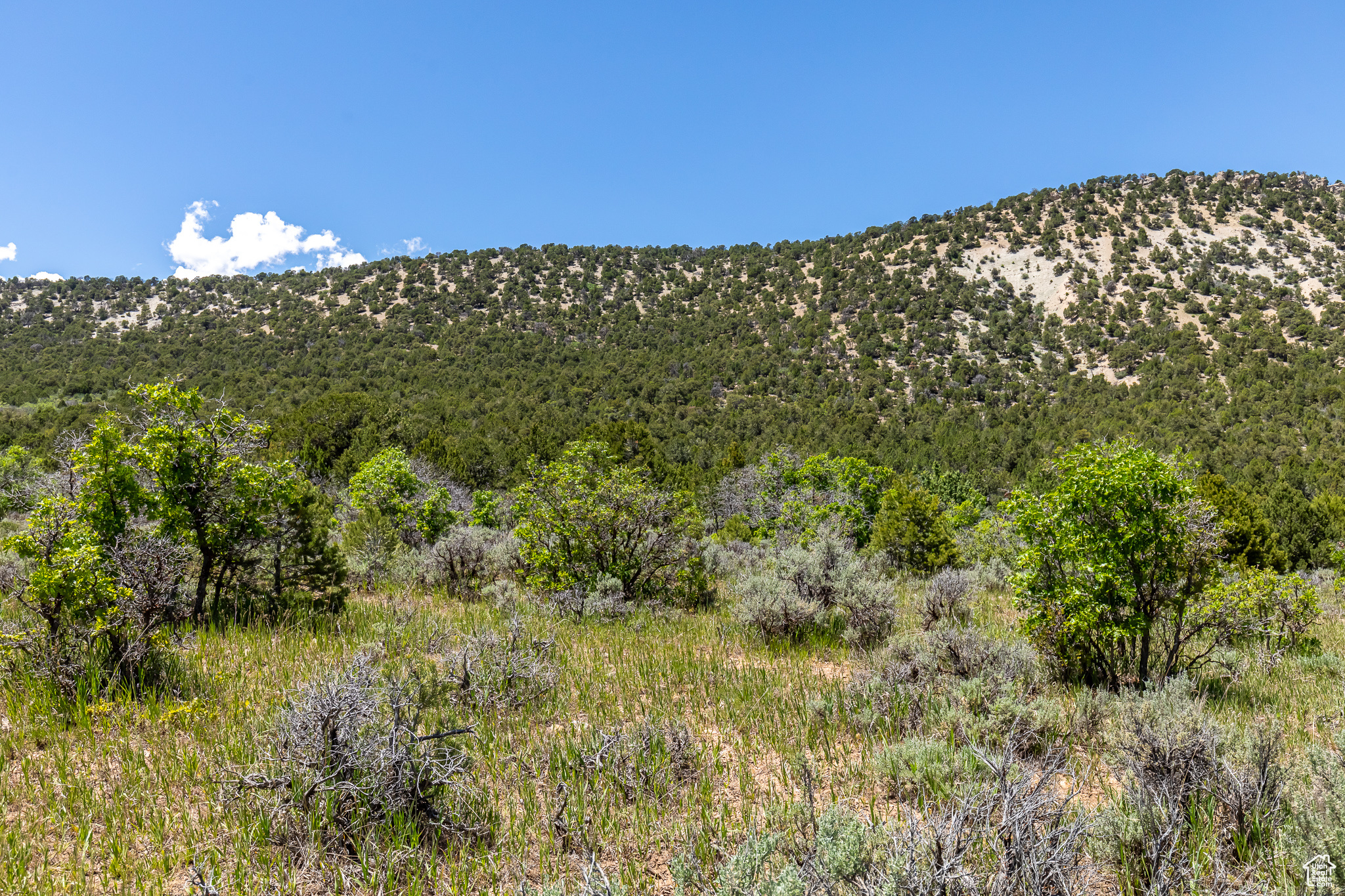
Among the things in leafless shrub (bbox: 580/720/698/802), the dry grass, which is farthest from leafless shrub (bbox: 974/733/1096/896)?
leafless shrub (bbox: 580/720/698/802)

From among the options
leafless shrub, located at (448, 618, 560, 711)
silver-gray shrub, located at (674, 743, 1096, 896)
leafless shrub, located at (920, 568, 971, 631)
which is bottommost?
leafless shrub, located at (920, 568, 971, 631)

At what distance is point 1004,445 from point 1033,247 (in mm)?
59643

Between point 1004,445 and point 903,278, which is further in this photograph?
point 903,278

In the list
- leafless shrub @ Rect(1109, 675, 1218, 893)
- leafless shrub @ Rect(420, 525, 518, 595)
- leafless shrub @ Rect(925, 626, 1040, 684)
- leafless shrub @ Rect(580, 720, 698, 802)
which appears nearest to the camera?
leafless shrub @ Rect(1109, 675, 1218, 893)

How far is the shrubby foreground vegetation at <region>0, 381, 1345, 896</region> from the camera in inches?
116

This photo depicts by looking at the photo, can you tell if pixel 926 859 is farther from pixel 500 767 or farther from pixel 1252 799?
pixel 500 767

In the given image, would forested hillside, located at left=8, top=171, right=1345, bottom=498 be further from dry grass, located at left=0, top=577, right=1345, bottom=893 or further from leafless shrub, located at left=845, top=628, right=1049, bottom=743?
leafless shrub, located at left=845, top=628, right=1049, bottom=743

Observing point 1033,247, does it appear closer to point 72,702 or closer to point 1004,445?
point 1004,445

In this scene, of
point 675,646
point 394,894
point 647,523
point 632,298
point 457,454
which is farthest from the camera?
point 632,298

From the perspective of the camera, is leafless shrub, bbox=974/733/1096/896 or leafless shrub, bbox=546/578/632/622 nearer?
leafless shrub, bbox=974/733/1096/896

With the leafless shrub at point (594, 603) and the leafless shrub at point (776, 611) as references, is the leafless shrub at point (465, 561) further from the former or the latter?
the leafless shrub at point (776, 611)

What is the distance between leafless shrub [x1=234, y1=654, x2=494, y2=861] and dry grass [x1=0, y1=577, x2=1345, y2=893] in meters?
0.15

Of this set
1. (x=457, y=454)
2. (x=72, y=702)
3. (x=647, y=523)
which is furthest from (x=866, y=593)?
(x=457, y=454)

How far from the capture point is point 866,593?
8.34 meters
